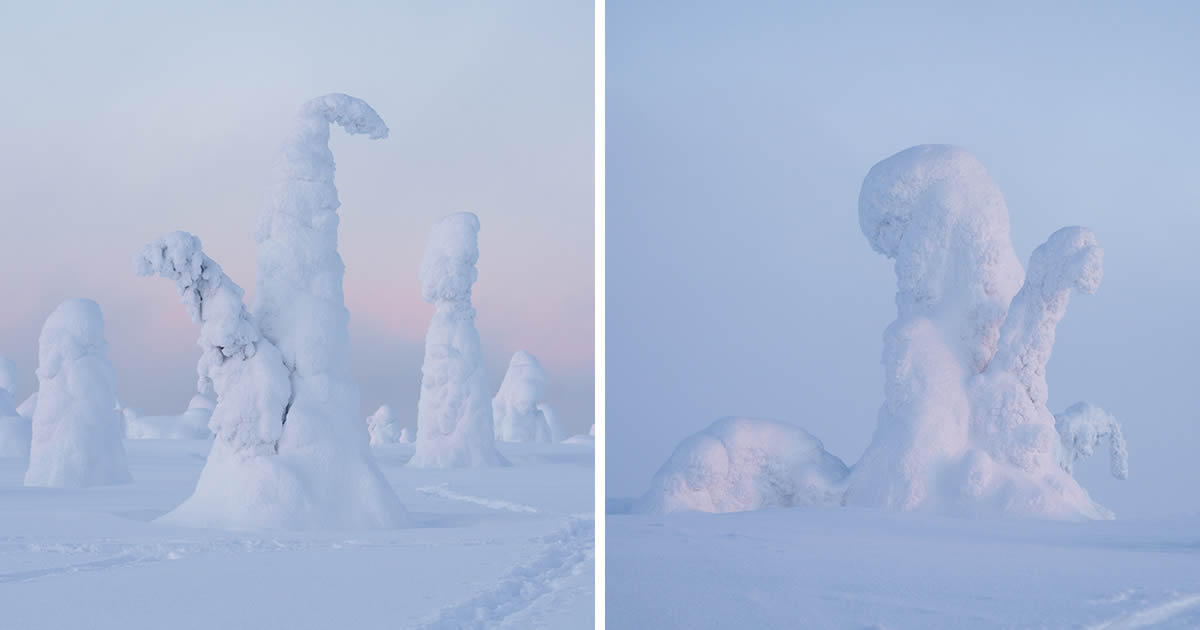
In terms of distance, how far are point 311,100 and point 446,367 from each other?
8.78 metres

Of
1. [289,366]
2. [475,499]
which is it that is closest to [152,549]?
[289,366]

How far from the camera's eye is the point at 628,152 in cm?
1820

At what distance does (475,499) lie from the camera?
1284 centimetres

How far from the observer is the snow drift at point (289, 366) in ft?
29.9

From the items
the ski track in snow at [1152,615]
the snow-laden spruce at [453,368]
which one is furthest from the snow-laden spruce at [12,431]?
the ski track in snow at [1152,615]

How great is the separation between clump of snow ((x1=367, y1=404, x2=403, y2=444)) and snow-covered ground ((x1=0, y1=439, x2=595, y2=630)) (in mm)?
20795

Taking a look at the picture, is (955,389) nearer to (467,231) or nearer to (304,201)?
(304,201)

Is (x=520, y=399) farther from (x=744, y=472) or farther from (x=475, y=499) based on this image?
(x=744, y=472)

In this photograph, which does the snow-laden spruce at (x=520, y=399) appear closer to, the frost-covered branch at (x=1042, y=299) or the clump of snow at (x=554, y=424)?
the clump of snow at (x=554, y=424)

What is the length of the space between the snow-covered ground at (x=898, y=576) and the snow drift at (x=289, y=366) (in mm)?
2804

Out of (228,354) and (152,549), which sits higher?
(228,354)

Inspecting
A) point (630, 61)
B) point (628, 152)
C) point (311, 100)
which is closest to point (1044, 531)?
point (311, 100)

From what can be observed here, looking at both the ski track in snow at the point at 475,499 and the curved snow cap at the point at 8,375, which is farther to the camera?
the curved snow cap at the point at 8,375

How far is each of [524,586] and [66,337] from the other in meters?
9.58
